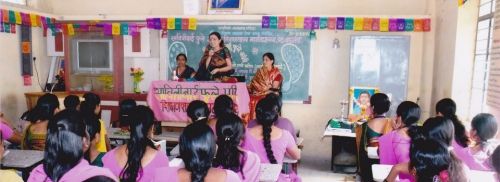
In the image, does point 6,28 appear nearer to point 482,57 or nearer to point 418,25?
point 418,25

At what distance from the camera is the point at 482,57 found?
4477mm

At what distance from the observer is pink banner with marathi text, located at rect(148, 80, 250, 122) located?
5.75m

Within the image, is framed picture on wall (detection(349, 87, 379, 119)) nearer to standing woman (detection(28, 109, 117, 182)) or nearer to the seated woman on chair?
the seated woman on chair

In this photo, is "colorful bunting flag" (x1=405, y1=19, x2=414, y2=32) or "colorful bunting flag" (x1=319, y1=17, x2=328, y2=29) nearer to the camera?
"colorful bunting flag" (x1=405, y1=19, x2=414, y2=32)

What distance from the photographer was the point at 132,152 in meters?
2.47

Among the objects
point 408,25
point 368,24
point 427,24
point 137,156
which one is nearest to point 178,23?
point 368,24

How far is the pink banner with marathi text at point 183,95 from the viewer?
575cm

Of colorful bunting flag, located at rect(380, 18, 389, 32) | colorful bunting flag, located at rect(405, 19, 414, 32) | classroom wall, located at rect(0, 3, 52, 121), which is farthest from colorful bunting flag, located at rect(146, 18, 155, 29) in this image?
colorful bunting flag, located at rect(405, 19, 414, 32)

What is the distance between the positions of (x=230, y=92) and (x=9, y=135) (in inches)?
109

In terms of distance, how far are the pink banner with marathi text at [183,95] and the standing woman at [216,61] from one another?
23.8 inches

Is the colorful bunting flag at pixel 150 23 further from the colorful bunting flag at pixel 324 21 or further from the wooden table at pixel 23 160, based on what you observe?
the wooden table at pixel 23 160

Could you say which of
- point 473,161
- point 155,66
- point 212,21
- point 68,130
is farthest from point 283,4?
point 68,130

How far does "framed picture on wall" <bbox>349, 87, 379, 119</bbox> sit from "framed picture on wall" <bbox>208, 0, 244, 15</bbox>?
7.36ft

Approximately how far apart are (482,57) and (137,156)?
3844 mm
